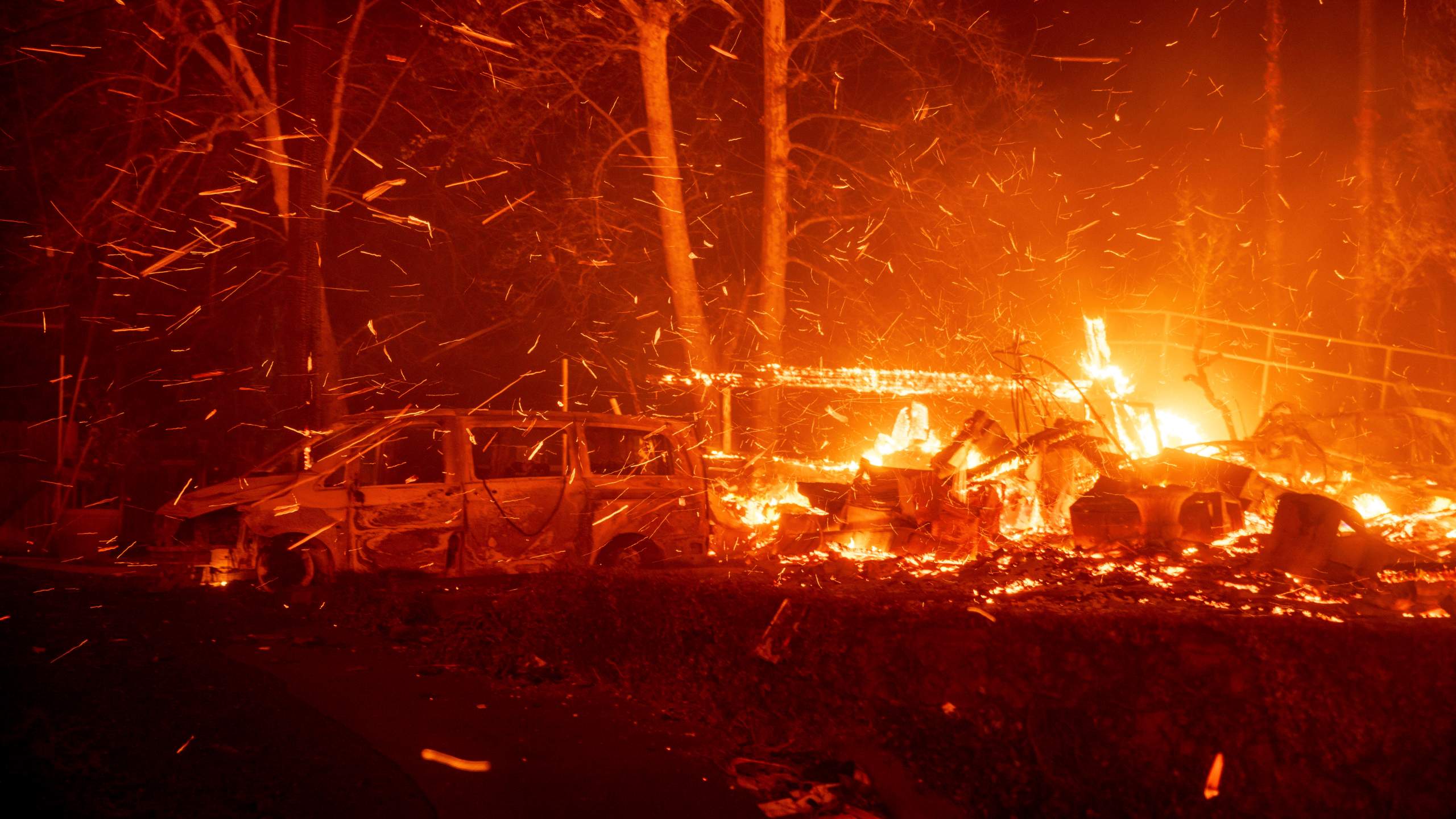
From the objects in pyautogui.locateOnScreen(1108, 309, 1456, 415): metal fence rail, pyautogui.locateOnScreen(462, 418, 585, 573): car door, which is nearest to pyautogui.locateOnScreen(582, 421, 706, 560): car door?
pyautogui.locateOnScreen(462, 418, 585, 573): car door

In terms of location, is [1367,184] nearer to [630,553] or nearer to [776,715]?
[630,553]

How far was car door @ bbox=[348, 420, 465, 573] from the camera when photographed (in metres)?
7.87

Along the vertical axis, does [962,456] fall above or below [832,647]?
above

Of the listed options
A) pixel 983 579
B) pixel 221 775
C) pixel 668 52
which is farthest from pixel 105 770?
pixel 668 52

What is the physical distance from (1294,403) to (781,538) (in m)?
12.1

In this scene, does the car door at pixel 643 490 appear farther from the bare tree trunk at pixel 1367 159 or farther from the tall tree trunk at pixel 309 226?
the bare tree trunk at pixel 1367 159

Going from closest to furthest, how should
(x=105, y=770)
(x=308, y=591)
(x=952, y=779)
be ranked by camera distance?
(x=105, y=770) < (x=952, y=779) < (x=308, y=591)

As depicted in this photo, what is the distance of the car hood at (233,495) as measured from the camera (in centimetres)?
763

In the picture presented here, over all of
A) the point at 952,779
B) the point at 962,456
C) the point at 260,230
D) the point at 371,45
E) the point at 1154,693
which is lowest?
the point at 952,779

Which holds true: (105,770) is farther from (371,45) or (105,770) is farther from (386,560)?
(371,45)

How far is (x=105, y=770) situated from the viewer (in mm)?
4117

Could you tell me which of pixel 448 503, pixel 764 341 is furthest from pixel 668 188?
pixel 448 503

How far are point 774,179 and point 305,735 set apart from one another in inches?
511

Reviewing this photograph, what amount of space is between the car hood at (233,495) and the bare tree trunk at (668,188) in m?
8.32
